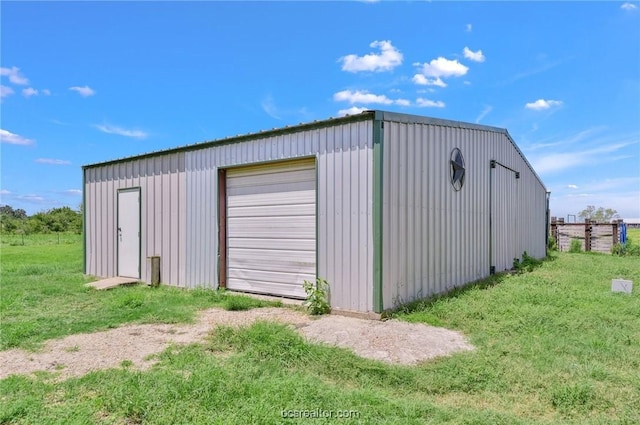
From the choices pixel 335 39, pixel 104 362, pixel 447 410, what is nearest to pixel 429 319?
pixel 447 410

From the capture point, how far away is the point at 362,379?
3.28 meters

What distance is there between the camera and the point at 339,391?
295 cm

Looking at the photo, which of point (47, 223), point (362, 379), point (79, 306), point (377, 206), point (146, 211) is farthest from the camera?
point (47, 223)

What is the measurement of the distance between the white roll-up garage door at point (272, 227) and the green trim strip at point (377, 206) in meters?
1.22

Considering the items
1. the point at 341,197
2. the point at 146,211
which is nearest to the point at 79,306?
the point at 146,211

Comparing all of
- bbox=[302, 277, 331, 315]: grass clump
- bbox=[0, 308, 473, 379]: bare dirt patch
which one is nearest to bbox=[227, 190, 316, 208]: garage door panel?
bbox=[302, 277, 331, 315]: grass clump

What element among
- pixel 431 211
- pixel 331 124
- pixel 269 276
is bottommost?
pixel 269 276

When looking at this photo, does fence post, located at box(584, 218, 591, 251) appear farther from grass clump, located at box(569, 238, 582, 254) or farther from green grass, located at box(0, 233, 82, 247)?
green grass, located at box(0, 233, 82, 247)

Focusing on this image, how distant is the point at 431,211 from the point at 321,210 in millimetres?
1872

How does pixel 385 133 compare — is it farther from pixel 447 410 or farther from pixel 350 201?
pixel 447 410

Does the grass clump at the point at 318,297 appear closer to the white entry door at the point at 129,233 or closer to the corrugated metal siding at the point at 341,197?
the corrugated metal siding at the point at 341,197

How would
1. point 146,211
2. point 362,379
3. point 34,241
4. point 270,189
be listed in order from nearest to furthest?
point 362,379
point 270,189
point 146,211
point 34,241

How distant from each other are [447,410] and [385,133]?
12.0ft

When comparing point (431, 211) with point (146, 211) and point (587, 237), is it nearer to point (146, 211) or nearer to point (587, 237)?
point (146, 211)
